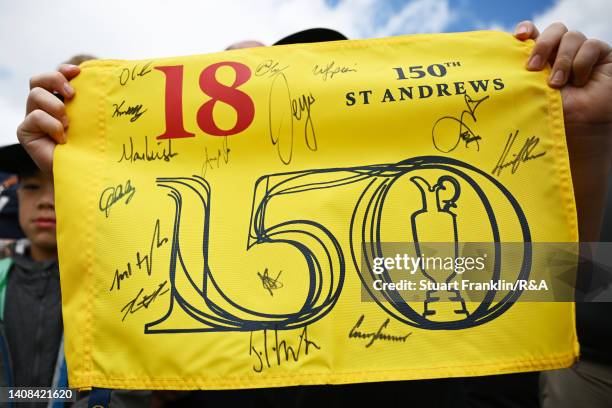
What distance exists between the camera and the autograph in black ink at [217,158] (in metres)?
0.96

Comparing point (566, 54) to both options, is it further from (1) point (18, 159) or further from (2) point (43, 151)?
(1) point (18, 159)

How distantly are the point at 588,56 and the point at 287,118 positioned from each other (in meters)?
0.71

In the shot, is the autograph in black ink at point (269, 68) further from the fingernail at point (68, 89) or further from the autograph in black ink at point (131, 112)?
the fingernail at point (68, 89)

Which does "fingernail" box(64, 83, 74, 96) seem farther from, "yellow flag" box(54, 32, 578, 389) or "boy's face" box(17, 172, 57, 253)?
"boy's face" box(17, 172, 57, 253)

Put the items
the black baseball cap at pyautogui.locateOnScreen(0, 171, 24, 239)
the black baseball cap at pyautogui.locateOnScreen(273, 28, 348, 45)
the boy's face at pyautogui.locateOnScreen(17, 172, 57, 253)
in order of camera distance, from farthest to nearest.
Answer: the black baseball cap at pyautogui.locateOnScreen(0, 171, 24, 239) < the boy's face at pyautogui.locateOnScreen(17, 172, 57, 253) < the black baseball cap at pyautogui.locateOnScreen(273, 28, 348, 45)

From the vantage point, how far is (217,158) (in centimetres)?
96

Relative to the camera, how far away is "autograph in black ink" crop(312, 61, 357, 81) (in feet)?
3.23

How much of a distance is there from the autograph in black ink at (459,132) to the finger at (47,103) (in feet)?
3.08

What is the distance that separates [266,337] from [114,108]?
2.31ft

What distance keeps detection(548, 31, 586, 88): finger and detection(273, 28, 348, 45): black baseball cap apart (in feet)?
1.80

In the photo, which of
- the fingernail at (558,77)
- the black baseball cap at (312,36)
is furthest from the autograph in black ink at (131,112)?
the fingernail at (558,77)

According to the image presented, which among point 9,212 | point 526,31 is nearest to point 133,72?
point 526,31

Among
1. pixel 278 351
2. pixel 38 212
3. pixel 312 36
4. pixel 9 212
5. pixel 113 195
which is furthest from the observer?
pixel 9 212

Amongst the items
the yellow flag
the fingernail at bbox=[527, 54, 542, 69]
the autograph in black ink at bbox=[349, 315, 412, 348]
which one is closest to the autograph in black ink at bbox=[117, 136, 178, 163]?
the yellow flag
